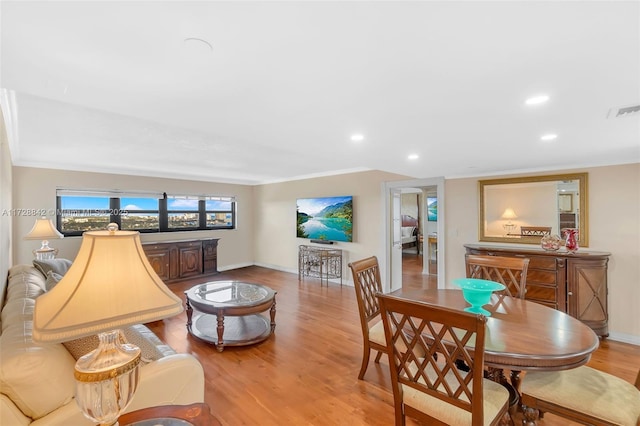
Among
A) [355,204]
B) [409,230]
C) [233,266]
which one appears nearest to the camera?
[355,204]

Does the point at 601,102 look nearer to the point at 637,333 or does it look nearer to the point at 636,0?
the point at 636,0

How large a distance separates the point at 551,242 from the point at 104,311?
4.59 metres

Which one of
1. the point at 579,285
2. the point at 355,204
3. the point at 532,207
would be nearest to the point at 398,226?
the point at 355,204

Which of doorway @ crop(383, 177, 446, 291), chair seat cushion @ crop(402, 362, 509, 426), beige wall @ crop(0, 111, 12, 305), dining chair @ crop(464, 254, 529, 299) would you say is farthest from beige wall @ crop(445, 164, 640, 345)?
beige wall @ crop(0, 111, 12, 305)

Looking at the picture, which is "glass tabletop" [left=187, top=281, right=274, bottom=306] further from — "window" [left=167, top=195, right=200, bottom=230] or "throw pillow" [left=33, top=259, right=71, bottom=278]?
"window" [left=167, top=195, right=200, bottom=230]

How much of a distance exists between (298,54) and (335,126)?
106 centimetres

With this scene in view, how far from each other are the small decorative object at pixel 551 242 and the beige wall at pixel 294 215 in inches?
87.9

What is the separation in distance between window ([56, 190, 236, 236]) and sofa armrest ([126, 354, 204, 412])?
5203 millimetres

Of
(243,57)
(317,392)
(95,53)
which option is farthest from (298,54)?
(317,392)

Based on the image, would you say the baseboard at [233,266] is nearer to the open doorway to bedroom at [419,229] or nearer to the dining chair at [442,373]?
the open doorway to bedroom at [419,229]

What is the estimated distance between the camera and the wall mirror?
12.2 ft

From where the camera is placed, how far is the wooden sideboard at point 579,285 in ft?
11.0

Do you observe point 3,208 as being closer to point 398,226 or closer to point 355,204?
point 355,204

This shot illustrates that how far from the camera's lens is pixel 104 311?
0.94 metres
